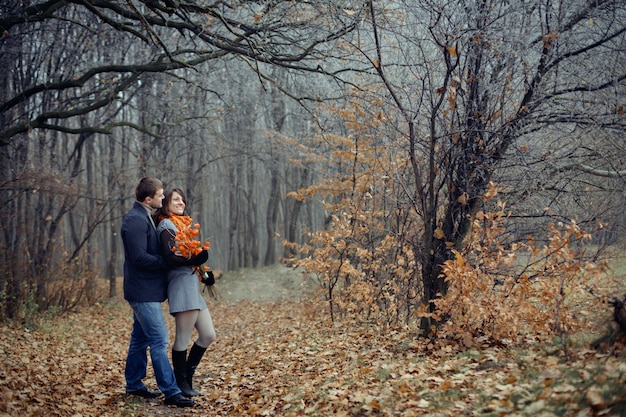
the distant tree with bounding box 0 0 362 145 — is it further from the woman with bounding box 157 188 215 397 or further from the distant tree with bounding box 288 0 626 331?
the woman with bounding box 157 188 215 397

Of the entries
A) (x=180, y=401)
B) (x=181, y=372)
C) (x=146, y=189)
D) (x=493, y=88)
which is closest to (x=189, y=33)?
Result: (x=146, y=189)

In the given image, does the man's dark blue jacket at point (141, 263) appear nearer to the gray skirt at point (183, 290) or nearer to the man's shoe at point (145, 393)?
the gray skirt at point (183, 290)

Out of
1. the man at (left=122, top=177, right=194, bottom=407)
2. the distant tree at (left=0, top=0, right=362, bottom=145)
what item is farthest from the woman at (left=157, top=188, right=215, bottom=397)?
the distant tree at (left=0, top=0, right=362, bottom=145)

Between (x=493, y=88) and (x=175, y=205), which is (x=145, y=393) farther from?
(x=493, y=88)

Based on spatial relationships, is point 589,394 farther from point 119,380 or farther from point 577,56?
point 119,380

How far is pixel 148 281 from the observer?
18.6 feet

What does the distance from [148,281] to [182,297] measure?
389mm

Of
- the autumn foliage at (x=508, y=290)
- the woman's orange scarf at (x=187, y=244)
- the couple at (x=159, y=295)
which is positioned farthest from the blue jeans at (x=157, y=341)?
the autumn foliage at (x=508, y=290)

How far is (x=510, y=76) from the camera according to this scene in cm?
600

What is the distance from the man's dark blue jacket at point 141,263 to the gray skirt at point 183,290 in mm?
119

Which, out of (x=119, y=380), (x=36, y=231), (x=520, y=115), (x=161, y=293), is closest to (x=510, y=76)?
(x=520, y=115)

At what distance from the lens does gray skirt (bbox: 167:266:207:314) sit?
5.59m

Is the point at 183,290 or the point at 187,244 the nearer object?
the point at 187,244

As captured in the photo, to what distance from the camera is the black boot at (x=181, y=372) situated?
18.9ft
